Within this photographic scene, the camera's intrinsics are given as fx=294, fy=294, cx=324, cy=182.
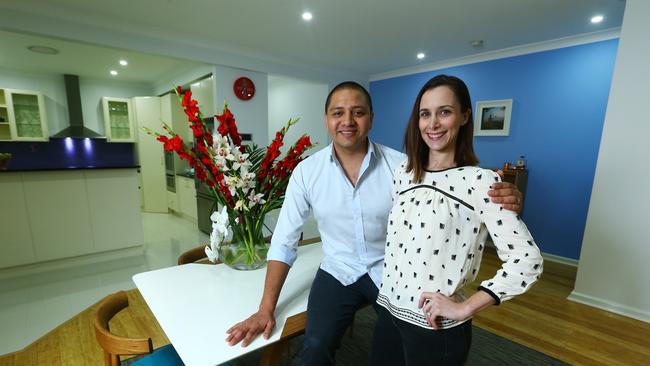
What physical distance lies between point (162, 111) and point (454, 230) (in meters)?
5.67

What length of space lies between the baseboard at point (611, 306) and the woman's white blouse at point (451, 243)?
8.18 ft

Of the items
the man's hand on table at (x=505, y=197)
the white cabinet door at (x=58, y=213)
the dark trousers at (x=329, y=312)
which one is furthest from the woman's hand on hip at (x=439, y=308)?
the white cabinet door at (x=58, y=213)

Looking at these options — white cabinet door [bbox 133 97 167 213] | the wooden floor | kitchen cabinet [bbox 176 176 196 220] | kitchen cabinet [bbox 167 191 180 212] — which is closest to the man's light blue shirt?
the wooden floor

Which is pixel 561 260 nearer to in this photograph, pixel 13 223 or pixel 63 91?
pixel 13 223

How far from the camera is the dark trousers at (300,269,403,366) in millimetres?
1029

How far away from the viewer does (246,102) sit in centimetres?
398

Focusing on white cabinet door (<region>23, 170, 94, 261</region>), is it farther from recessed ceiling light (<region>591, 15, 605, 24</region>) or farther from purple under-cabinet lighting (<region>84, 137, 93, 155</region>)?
recessed ceiling light (<region>591, 15, 605, 24</region>)

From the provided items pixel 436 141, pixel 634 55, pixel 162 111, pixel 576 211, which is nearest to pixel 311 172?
pixel 436 141

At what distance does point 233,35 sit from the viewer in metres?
3.32

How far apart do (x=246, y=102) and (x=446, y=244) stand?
3687 millimetres

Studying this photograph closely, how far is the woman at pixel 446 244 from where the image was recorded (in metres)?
0.76

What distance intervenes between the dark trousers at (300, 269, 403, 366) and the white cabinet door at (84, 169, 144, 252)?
10.3ft

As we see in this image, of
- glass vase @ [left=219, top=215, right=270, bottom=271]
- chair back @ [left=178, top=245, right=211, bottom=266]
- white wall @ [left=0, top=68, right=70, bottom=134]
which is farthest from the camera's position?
white wall @ [left=0, top=68, right=70, bottom=134]

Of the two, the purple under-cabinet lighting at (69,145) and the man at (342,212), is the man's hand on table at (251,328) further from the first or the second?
the purple under-cabinet lighting at (69,145)
